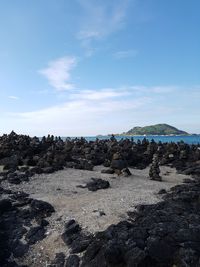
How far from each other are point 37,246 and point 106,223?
3.78m

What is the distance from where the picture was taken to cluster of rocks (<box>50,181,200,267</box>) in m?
15.8

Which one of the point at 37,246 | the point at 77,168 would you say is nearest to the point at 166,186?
the point at 77,168

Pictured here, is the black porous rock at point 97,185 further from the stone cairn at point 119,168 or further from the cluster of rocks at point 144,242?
the cluster of rocks at point 144,242

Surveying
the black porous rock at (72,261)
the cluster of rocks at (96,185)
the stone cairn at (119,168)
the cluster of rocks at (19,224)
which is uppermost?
the stone cairn at (119,168)

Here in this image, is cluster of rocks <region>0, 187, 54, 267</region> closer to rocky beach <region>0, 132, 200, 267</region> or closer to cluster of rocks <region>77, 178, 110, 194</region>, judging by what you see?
rocky beach <region>0, 132, 200, 267</region>

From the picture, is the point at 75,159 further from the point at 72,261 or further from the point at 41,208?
the point at 72,261

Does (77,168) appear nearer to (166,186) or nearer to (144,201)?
(166,186)

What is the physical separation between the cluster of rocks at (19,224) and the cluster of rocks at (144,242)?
6.46 ft

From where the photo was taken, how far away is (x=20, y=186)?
3125cm

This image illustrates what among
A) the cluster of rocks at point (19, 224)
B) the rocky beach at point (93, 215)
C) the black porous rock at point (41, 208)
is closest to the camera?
the rocky beach at point (93, 215)

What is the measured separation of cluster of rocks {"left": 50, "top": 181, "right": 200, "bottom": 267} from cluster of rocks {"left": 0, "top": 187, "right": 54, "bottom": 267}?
1.97 metres

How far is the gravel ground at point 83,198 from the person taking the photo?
20.3 meters

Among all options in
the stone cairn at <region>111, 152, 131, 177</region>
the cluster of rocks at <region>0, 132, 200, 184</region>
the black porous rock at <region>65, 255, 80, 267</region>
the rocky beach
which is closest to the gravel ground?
the rocky beach

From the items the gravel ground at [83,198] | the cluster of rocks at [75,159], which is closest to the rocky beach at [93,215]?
the gravel ground at [83,198]
